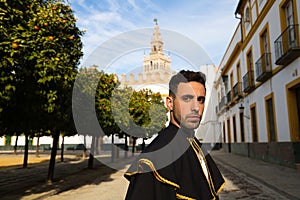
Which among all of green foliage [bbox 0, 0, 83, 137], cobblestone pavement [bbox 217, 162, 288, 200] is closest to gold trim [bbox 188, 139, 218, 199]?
green foliage [bbox 0, 0, 83, 137]

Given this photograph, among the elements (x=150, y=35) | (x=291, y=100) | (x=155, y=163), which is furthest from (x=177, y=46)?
(x=291, y=100)

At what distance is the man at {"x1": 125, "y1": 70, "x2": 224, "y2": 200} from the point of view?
→ 1715mm

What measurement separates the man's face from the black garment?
10 centimetres

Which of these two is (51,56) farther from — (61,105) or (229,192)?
(229,192)

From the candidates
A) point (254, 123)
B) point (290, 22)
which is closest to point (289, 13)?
point (290, 22)

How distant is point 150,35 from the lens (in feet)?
12.1

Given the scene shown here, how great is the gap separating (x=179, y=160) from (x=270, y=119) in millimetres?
16706

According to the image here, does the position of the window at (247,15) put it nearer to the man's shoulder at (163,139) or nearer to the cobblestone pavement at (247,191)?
the cobblestone pavement at (247,191)

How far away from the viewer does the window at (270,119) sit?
16434 millimetres

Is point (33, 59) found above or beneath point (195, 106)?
above

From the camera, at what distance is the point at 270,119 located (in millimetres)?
17031

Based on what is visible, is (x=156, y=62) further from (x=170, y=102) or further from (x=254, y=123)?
(x=254, y=123)

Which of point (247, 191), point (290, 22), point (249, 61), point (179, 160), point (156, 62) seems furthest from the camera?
point (249, 61)

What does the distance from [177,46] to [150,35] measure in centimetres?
40
